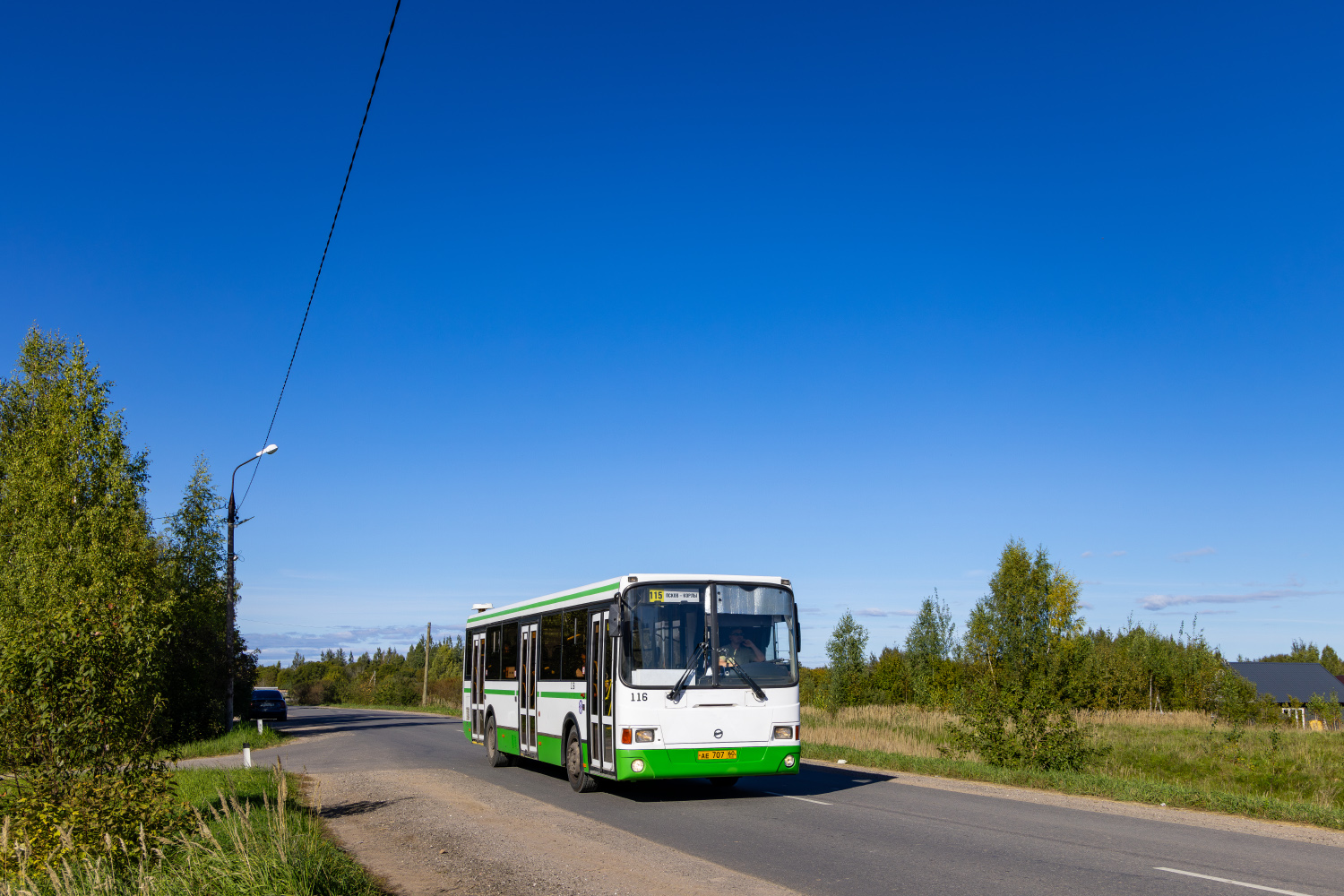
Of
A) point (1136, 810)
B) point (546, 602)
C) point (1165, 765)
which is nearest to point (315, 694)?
point (546, 602)

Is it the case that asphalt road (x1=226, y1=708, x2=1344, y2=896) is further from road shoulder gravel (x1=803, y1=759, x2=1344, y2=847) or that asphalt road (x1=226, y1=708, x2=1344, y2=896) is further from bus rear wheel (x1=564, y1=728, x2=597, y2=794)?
road shoulder gravel (x1=803, y1=759, x2=1344, y2=847)

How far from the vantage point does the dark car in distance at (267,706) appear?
4700cm

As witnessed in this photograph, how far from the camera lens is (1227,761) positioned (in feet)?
78.0

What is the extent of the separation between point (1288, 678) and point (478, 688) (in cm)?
9847

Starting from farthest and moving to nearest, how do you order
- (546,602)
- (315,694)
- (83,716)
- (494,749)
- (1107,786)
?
(315,694) → (494,749) → (546,602) → (1107,786) → (83,716)

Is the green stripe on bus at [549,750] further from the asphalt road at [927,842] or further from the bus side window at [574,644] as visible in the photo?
the bus side window at [574,644]

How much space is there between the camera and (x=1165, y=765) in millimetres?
23531

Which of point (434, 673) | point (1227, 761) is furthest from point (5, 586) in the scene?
point (434, 673)

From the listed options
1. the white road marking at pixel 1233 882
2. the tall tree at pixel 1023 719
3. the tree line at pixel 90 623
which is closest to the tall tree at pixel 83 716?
the tree line at pixel 90 623

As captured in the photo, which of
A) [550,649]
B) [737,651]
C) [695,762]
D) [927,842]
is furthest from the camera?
[550,649]

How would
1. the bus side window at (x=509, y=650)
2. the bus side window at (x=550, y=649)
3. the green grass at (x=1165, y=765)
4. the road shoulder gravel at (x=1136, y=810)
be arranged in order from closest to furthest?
the road shoulder gravel at (x=1136, y=810) < the green grass at (x=1165, y=765) < the bus side window at (x=550, y=649) < the bus side window at (x=509, y=650)

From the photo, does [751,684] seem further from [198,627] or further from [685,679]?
[198,627]

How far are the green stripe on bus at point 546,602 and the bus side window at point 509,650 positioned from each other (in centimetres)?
33

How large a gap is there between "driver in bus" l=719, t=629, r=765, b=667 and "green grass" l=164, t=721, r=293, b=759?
55.8 ft
